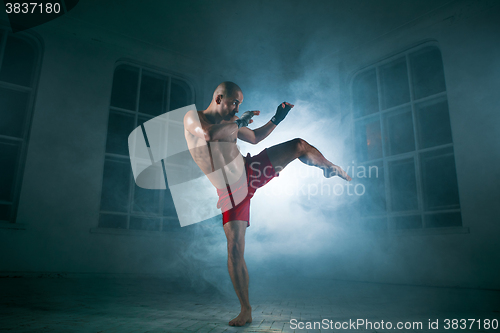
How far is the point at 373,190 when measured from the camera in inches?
170

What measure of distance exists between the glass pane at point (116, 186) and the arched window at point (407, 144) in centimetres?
335

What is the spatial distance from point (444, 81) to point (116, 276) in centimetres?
481

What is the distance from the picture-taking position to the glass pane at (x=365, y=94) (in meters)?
4.61

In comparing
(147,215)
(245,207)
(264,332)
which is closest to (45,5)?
(147,215)

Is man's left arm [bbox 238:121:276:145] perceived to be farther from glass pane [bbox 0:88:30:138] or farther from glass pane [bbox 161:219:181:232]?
glass pane [bbox 0:88:30:138]

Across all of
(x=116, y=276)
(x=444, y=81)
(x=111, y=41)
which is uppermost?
(x=111, y=41)

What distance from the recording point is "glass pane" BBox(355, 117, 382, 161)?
443 cm

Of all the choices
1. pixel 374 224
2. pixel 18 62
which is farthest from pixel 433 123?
pixel 18 62

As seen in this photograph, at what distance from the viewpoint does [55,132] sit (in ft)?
13.1

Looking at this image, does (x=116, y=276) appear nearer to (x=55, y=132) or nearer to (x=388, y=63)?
(x=55, y=132)

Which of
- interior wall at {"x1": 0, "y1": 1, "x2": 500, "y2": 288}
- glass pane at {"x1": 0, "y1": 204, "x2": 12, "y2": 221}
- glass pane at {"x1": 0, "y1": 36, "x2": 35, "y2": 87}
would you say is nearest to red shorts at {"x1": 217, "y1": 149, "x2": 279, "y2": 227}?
interior wall at {"x1": 0, "y1": 1, "x2": 500, "y2": 288}

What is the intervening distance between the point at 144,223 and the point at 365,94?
378cm

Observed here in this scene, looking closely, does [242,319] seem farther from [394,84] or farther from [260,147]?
[394,84]

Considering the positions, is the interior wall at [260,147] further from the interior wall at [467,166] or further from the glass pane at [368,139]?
the glass pane at [368,139]
